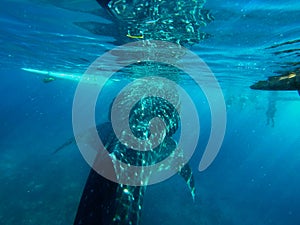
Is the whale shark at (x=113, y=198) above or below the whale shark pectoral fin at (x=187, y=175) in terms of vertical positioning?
above

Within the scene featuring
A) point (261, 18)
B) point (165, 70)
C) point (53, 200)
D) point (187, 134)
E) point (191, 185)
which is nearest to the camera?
point (191, 185)

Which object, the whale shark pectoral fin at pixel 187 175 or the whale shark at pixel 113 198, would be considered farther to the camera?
the whale shark pectoral fin at pixel 187 175

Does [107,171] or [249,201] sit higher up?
[107,171]

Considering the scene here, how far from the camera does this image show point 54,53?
15.6m

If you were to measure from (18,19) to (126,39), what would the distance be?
4.31 meters

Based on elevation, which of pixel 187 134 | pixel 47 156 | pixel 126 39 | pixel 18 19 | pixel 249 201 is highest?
pixel 18 19

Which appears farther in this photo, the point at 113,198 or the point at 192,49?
the point at 192,49

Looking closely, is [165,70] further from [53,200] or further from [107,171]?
[107,171]

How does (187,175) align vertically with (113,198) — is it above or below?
below

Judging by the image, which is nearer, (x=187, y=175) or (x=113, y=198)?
(x=113, y=198)

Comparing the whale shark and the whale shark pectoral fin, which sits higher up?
the whale shark

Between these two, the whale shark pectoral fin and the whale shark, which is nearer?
the whale shark

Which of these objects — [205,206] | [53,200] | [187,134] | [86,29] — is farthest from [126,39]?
[187,134]

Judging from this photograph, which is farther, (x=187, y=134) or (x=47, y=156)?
(x=187, y=134)
